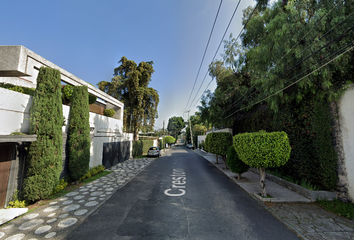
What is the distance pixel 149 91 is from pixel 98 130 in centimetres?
1265

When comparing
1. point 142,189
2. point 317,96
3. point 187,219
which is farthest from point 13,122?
point 317,96

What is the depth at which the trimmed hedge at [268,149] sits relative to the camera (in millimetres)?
5500

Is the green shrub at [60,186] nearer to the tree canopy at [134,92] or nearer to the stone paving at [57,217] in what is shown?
the stone paving at [57,217]

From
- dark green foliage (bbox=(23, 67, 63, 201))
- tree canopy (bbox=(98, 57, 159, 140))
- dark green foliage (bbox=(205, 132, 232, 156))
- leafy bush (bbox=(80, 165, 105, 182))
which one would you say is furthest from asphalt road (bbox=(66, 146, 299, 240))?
tree canopy (bbox=(98, 57, 159, 140))

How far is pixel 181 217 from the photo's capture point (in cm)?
447

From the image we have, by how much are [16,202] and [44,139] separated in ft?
6.99

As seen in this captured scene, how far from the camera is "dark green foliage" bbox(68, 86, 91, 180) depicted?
7.26 metres

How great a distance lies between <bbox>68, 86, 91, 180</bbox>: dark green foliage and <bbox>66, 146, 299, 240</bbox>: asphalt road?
8.41ft

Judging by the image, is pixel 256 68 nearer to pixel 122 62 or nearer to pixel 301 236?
pixel 301 236

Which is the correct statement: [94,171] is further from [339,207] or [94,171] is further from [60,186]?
[339,207]

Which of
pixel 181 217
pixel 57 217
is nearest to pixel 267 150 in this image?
pixel 181 217

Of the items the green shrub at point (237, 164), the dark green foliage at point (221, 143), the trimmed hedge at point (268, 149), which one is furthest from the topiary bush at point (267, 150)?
the dark green foliage at point (221, 143)

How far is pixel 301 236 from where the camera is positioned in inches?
144

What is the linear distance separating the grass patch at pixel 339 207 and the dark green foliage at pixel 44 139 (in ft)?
33.0
